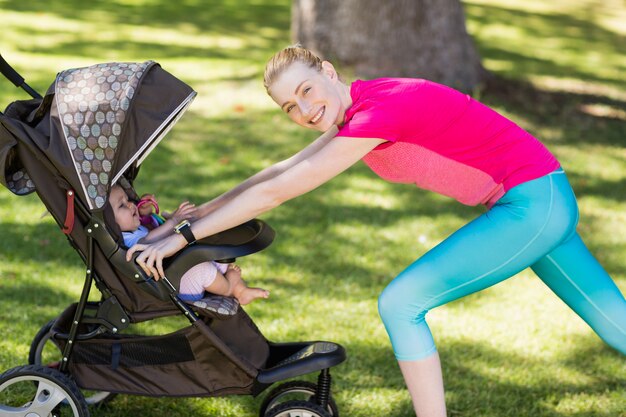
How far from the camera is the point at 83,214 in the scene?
3.17 meters

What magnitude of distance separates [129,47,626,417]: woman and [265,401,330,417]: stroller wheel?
1.22 ft

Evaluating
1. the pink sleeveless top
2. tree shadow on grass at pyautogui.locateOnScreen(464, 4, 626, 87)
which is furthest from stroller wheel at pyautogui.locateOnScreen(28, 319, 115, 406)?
tree shadow on grass at pyautogui.locateOnScreen(464, 4, 626, 87)

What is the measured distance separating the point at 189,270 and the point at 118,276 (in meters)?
0.26

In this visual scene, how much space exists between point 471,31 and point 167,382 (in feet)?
34.1

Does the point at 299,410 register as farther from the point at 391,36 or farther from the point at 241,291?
the point at 391,36

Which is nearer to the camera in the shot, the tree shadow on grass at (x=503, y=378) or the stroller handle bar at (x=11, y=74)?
the stroller handle bar at (x=11, y=74)

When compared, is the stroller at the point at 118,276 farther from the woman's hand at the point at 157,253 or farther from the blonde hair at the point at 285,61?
the blonde hair at the point at 285,61

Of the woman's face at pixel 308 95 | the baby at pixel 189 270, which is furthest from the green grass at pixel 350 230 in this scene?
the woman's face at pixel 308 95

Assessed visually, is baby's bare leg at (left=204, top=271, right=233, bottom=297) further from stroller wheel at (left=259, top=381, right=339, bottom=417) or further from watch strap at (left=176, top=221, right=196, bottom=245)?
stroller wheel at (left=259, top=381, right=339, bottom=417)

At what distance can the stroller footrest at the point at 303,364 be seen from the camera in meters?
3.22

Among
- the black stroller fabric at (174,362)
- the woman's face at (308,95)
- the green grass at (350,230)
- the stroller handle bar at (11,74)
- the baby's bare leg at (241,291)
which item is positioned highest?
the woman's face at (308,95)

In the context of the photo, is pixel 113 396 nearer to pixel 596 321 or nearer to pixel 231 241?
pixel 231 241

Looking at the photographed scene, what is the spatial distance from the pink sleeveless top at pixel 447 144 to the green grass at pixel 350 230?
115 cm

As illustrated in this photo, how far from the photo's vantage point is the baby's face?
3.37 m
